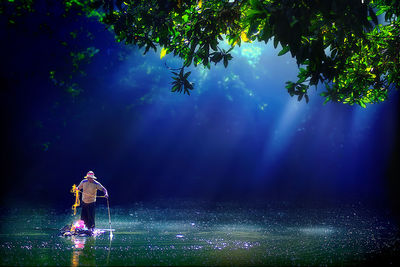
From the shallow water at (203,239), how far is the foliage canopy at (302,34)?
3.56 metres

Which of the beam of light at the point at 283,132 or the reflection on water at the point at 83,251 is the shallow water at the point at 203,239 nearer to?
the reflection on water at the point at 83,251

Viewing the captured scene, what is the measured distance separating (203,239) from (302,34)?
6.54 metres

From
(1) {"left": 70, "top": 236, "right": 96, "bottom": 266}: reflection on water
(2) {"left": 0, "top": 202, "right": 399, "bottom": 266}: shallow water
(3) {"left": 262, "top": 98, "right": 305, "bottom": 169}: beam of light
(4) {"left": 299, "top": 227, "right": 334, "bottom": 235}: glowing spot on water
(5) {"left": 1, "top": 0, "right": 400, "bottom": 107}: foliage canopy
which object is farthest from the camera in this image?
(3) {"left": 262, "top": 98, "right": 305, "bottom": 169}: beam of light

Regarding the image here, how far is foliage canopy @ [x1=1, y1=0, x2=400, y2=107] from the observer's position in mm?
7254

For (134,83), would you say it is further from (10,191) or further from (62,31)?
(10,191)

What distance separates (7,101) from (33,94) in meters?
1.75

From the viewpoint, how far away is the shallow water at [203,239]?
923 centimetres

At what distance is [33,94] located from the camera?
29.9 m

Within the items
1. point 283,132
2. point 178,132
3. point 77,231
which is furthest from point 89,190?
point 283,132

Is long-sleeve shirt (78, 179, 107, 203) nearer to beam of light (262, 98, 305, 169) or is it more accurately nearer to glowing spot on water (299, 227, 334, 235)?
glowing spot on water (299, 227, 334, 235)

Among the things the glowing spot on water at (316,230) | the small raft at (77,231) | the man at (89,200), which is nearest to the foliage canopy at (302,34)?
the glowing spot on water at (316,230)

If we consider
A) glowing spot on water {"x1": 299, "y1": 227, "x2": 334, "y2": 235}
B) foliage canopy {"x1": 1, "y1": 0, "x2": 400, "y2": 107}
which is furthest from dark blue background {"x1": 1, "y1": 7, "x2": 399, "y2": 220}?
foliage canopy {"x1": 1, "y1": 0, "x2": 400, "y2": 107}

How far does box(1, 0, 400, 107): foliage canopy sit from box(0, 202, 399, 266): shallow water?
11.7ft

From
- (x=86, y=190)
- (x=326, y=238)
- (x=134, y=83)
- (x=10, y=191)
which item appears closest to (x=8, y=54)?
(x=10, y=191)
